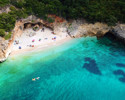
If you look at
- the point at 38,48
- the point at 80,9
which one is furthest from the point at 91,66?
the point at 80,9

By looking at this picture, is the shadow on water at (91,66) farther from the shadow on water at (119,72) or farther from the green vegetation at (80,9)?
the green vegetation at (80,9)

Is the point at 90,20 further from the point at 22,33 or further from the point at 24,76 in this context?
the point at 24,76

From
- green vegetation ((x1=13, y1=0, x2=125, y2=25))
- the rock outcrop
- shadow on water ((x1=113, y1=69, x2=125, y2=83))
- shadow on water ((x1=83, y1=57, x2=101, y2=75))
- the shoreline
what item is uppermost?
green vegetation ((x1=13, y1=0, x2=125, y2=25))

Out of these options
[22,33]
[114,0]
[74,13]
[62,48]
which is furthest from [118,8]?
[22,33]

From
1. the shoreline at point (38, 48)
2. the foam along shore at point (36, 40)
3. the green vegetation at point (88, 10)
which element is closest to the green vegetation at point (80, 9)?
the green vegetation at point (88, 10)

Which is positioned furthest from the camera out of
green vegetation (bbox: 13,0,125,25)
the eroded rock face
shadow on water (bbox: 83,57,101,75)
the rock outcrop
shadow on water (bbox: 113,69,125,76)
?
the eroded rock face

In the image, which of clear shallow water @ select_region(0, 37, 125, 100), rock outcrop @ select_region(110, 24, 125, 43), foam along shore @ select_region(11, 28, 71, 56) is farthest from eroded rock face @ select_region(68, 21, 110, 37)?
clear shallow water @ select_region(0, 37, 125, 100)

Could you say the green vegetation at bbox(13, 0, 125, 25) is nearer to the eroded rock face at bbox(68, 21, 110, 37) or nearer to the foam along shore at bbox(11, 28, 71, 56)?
the eroded rock face at bbox(68, 21, 110, 37)
